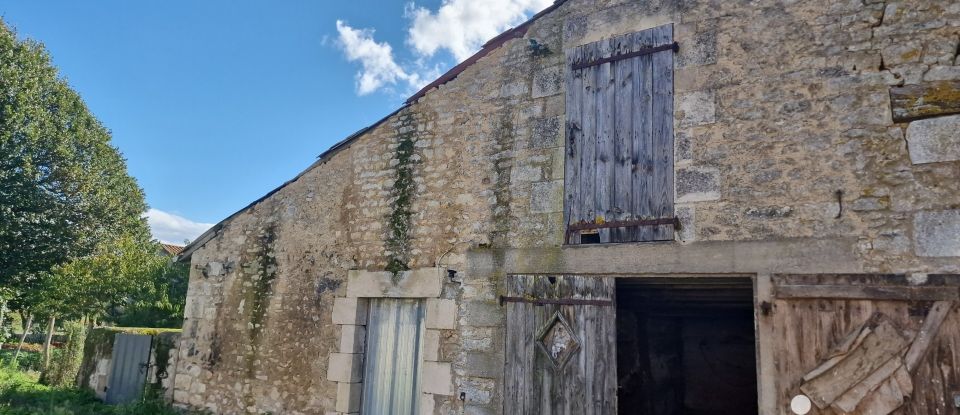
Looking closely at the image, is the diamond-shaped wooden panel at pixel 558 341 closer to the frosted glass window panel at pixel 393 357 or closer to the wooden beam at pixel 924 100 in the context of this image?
the frosted glass window panel at pixel 393 357

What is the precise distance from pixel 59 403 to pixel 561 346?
736 cm

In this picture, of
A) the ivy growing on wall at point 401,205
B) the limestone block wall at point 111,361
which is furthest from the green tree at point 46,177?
the ivy growing on wall at point 401,205

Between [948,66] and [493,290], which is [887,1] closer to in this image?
[948,66]

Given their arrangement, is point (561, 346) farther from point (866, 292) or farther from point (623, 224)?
point (866, 292)

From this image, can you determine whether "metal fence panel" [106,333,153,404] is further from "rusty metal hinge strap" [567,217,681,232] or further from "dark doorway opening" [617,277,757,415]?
"dark doorway opening" [617,277,757,415]

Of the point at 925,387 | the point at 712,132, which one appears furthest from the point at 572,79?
the point at 925,387

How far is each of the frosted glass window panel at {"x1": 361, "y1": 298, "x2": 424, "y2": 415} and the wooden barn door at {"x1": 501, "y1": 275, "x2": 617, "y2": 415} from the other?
44.9 inches

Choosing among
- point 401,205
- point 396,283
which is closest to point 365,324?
point 396,283

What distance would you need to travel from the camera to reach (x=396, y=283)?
5660 millimetres

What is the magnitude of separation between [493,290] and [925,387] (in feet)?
9.85

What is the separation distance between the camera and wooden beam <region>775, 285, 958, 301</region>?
3.47m

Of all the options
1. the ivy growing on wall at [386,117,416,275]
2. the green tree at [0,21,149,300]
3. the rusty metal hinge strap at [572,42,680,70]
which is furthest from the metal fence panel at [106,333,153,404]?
the green tree at [0,21,149,300]

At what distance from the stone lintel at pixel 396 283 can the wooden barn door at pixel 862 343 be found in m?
2.75

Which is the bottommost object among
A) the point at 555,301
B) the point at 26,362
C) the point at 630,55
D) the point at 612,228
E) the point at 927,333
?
the point at 26,362
